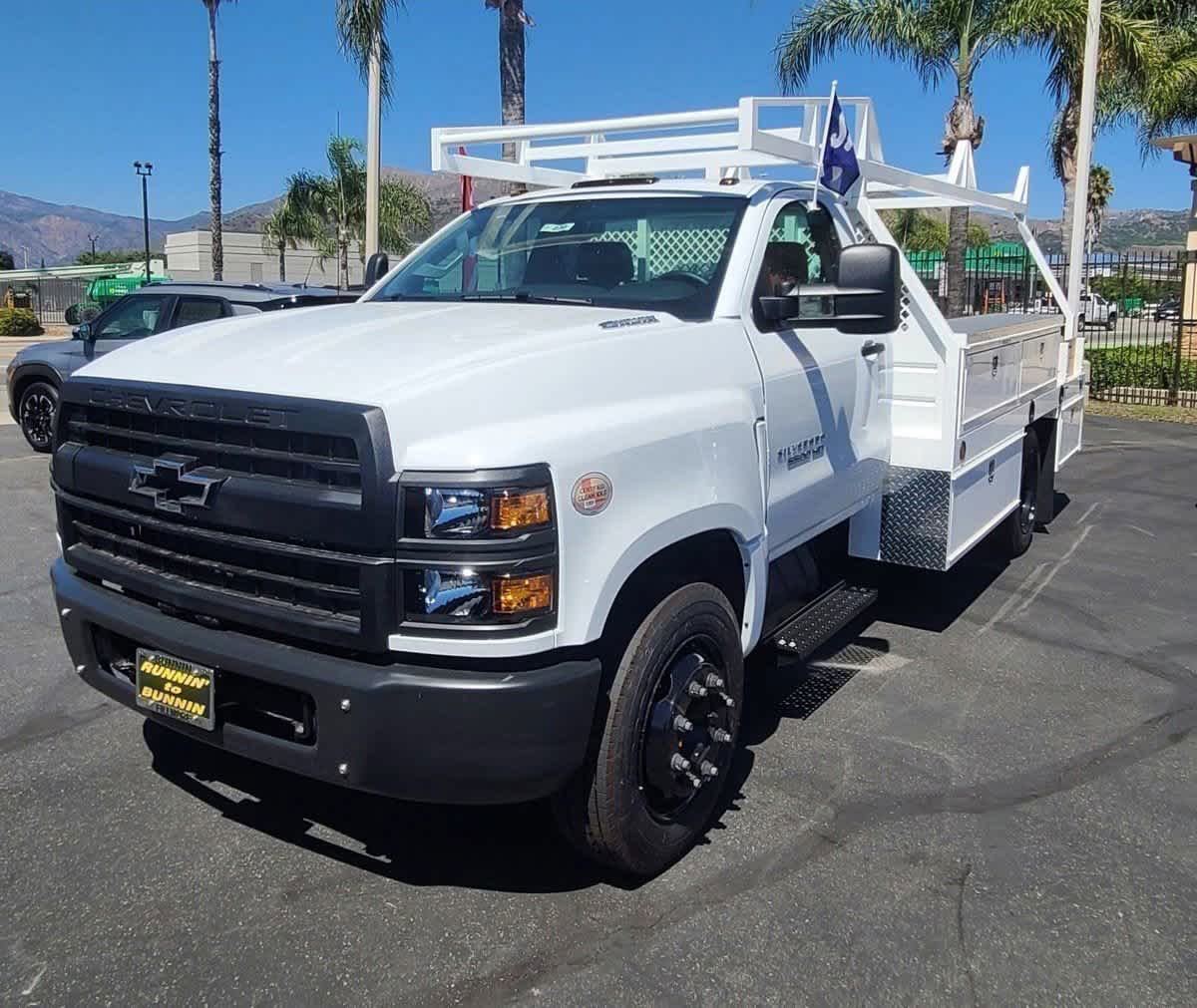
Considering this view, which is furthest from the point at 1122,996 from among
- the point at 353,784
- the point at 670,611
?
the point at 353,784

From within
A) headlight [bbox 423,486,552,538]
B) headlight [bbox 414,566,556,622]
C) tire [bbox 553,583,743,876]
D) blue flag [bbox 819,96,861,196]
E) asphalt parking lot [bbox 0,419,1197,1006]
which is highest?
blue flag [bbox 819,96,861,196]

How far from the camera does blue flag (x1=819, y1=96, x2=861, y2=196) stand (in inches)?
179

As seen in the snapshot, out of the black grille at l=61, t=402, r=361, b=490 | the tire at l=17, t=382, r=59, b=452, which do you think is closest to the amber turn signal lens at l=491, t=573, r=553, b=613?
the black grille at l=61, t=402, r=361, b=490

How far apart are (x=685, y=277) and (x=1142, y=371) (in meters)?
15.7

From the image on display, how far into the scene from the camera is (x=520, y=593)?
2801 millimetres

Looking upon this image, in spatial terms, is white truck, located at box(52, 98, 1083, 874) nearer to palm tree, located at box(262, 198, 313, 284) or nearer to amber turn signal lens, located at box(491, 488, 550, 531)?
amber turn signal lens, located at box(491, 488, 550, 531)

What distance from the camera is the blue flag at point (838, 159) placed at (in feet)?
14.9

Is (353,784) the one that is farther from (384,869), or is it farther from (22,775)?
(22,775)

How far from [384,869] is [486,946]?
1.80ft

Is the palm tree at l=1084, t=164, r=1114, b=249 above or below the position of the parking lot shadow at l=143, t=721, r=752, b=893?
above

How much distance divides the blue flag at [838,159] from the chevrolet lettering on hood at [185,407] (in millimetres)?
2615

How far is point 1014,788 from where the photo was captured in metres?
4.15

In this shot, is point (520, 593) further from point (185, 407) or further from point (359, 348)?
point (185, 407)

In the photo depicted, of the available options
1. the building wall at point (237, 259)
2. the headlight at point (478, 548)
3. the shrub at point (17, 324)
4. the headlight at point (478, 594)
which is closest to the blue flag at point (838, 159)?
the headlight at point (478, 548)
